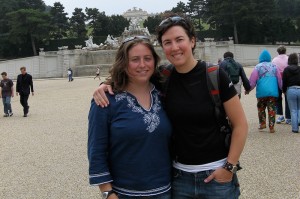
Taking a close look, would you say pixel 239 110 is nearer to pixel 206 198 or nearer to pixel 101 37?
pixel 206 198

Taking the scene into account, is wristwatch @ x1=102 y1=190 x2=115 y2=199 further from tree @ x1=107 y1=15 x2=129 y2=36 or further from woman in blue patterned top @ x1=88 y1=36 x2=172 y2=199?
tree @ x1=107 y1=15 x2=129 y2=36

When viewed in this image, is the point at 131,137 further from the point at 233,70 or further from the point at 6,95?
the point at 6,95

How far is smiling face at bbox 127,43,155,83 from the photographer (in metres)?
2.35

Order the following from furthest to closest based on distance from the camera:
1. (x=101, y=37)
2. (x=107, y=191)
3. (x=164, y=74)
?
(x=101, y=37) → (x=164, y=74) → (x=107, y=191)

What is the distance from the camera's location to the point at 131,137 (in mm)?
2246

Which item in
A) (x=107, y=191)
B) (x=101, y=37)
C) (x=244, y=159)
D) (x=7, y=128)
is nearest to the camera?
(x=107, y=191)

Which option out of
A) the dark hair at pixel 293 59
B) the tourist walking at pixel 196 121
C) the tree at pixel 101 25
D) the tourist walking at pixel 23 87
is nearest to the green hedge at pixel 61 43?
the tree at pixel 101 25

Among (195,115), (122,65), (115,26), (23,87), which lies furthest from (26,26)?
(195,115)

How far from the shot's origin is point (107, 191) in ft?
7.55

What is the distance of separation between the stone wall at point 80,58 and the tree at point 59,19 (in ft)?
40.0

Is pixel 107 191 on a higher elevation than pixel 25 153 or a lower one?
higher

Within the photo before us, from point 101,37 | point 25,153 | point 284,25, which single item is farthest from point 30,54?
point 25,153

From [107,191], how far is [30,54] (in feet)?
180

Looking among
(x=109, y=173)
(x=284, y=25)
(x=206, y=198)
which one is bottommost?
(x=206, y=198)
